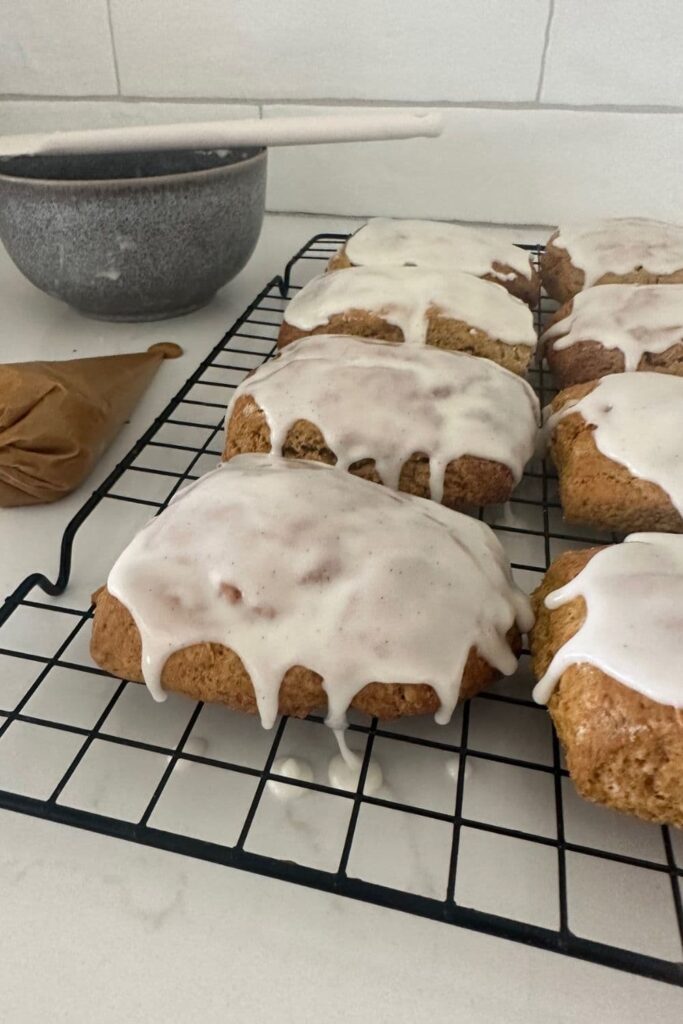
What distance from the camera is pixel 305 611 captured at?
703mm

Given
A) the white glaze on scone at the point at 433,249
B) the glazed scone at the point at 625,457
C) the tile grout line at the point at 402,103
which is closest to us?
the glazed scone at the point at 625,457

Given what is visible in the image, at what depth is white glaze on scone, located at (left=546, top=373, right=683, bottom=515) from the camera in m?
0.90

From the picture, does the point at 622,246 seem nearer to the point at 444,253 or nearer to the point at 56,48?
the point at 444,253

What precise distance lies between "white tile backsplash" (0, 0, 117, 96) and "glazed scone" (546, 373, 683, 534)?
4.87ft

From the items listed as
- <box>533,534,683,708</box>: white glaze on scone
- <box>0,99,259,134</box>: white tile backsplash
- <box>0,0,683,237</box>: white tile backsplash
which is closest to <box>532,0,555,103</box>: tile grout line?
<box>0,0,683,237</box>: white tile backsplash

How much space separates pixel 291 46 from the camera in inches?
68.0

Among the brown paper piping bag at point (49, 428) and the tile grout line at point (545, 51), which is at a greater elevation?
the tile grout line at point (545, 51)

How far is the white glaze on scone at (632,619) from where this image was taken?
24.5 inches

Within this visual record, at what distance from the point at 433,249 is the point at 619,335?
1.24ft

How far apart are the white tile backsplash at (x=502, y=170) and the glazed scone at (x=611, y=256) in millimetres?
286

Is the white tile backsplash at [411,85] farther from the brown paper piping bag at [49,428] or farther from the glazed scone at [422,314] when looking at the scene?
the brown paper piping bag at [49,428]

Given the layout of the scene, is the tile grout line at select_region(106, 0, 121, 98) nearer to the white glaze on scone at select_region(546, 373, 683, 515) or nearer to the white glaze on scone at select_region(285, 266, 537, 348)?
the white glaze on scone at select_region(285, 266, 537, 348)

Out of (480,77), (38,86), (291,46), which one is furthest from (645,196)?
(38,86)

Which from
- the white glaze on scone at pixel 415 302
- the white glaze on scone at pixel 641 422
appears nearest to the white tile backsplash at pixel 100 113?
the white glaze on scone at pixel 415 302
